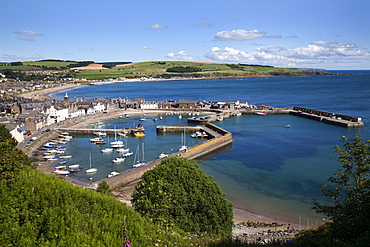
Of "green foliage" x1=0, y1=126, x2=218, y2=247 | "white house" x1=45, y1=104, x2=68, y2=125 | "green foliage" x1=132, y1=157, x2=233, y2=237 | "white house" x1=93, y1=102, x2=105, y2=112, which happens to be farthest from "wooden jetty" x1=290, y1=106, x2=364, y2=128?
"green foliage" x1=0, y1=126, x2=218, y2=247

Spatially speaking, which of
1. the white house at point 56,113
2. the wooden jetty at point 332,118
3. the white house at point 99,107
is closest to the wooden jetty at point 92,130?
the white house at point 56,113

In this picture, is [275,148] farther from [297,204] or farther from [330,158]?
[297,204]

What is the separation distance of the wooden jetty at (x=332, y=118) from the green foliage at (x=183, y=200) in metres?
40.2

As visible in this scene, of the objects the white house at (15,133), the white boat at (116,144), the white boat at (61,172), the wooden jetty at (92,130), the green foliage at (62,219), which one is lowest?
the white boat at (61,172)

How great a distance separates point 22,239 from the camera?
7316mm

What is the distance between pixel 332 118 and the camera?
52656 mm

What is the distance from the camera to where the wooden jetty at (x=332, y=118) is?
47469 millimetres

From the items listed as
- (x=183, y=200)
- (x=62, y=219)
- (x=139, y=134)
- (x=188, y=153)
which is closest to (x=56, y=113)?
(x=139, y=134)

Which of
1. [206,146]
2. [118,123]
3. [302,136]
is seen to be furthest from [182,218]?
[118,123]

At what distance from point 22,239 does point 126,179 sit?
1590 centimetres

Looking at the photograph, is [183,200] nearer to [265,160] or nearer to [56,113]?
[265,160]

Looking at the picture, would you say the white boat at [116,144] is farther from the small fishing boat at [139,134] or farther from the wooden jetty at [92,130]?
the wooden jetty at [92,130]

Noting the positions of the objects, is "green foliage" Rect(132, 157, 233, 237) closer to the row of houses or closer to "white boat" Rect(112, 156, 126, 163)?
"white boat" Rect(112, 156, 126, 163)

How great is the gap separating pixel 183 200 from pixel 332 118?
46.6 m
